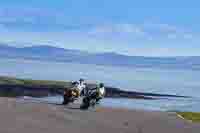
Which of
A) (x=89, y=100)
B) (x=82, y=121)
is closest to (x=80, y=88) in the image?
(x=89, y=100)

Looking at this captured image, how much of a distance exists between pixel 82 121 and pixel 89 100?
774 cm

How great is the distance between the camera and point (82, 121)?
26375mm

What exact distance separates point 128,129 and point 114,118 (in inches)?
186

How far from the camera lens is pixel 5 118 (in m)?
25.2

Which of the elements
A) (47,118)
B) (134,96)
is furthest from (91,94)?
(134,96)

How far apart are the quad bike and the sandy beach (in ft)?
4.05

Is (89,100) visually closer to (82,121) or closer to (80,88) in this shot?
(80,88)

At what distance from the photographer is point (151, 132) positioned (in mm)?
23766

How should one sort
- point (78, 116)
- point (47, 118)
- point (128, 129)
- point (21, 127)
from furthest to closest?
point (78, 116), point (47, 118), point (128, 129), point (21, 127)

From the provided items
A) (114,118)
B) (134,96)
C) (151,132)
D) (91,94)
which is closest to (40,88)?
(134,96)

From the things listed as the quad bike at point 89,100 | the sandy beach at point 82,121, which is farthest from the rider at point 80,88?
the sandy beach at point 82,121

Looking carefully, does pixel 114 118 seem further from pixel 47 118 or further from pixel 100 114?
pixel 47 118

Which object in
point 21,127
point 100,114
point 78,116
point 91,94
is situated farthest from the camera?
point 91,94

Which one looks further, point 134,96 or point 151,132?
point 134,96
